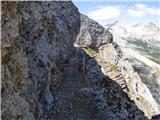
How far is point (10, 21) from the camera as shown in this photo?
22547 millimetres

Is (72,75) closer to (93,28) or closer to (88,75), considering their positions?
(88,75)

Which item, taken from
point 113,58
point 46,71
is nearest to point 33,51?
point 46,71

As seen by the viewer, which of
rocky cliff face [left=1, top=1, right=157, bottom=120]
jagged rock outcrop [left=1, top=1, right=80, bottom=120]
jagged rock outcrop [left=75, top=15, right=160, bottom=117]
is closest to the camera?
jagged rock outcrop [left=1, top=1, right=80, bottom=120]

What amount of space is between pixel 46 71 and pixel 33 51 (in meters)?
3.39

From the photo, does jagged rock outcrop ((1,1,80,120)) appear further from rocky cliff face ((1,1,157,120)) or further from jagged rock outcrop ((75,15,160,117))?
jagged rock outcrop ((75,15,160,117))

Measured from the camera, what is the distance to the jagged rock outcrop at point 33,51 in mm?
22641

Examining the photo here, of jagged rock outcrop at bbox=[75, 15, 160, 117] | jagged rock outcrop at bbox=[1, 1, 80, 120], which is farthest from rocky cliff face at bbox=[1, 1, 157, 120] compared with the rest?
jagged rock outcrop at bbox=[75, 15, 160, 117]

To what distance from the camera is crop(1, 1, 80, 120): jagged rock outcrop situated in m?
22.6

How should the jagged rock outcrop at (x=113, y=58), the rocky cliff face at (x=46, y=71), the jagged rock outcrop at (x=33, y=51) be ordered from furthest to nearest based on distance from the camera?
1. the jagged rock outcrop at (x=113, y=58)
2. the rocky cliff face at (x=46, y=71)
3. the jagged rock outcrop at (x=33, y=51)

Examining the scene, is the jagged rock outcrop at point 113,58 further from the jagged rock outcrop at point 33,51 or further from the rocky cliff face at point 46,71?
the jagged rock outcrop at point 33,51

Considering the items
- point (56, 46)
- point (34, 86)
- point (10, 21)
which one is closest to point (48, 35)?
point (56, 46)

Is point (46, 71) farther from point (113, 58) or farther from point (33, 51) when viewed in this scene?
point (113, 58)

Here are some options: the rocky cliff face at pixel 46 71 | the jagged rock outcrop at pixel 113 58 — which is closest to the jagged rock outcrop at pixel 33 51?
the rocky cliff face at pixel 46 71

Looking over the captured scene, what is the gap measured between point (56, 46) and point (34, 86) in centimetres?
1056
